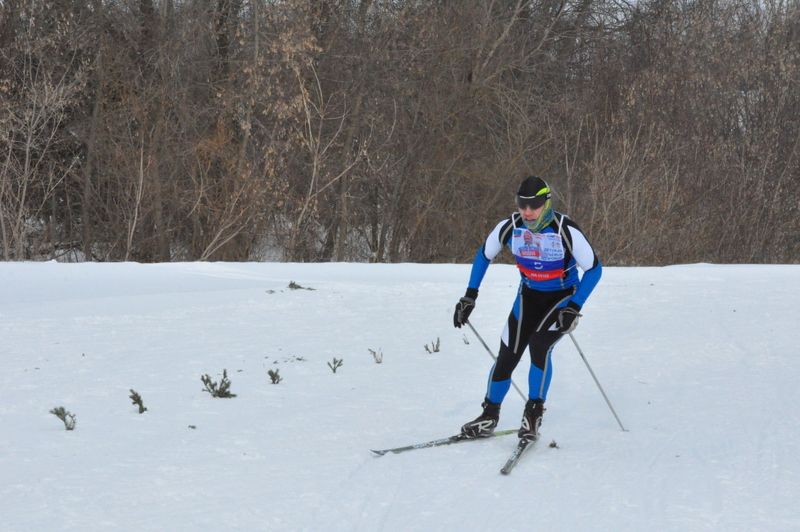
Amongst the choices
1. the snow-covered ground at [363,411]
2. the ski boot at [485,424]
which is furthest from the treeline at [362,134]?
the ski boot at [485,424]

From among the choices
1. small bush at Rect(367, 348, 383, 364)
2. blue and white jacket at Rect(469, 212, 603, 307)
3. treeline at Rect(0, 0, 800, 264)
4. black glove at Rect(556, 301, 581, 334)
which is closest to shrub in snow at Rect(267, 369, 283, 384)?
small bush at Rect(367, 348, 383, 364)

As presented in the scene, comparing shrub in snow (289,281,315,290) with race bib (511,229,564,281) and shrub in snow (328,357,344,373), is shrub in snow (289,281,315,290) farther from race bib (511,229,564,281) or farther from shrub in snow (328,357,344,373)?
race bib (511,229,564,281)

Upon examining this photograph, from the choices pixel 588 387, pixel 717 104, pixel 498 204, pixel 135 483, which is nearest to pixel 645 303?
pixel 588 387

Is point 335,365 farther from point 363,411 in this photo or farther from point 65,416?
point 65,416

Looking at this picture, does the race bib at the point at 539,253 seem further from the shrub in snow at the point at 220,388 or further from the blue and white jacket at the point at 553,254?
the shrub in snow at the point at 220,388

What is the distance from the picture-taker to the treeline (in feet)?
56.7

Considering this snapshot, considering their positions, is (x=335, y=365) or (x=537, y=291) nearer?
(x=537, y=291)

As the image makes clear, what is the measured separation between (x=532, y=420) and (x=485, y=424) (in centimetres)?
27

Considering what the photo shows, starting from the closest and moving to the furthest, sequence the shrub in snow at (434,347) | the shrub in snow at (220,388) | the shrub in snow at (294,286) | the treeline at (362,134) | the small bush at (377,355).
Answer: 1. the shrub in snow at (220,388)
2. the small bush at (377,355)
3. the shrub in snow at (434,347)
4. the shrub in snow at (294,286)
5. the treeline at (362,134)

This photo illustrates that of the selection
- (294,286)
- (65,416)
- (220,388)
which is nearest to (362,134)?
(294,286)

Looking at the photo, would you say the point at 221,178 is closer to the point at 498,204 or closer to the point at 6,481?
the point at 498,204

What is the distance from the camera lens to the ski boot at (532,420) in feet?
16.3

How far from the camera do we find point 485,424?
5.08 metres

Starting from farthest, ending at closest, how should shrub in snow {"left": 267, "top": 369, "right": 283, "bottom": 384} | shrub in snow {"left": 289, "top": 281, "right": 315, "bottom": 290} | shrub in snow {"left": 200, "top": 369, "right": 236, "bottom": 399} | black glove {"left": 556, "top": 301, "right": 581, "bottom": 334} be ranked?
shrub in snow {"left": 289, "top": 281, "right": 315, "bottom": 290} < shrub in snow {"left": 267, "top": 369, "right": 283, "bottom": 384} < shrub in snow {"left": 200, "top": 369, "right": 236, "bottom": 399} < black glove {"left": 556, "top": 301, "right": 581, "bottom": 334}
